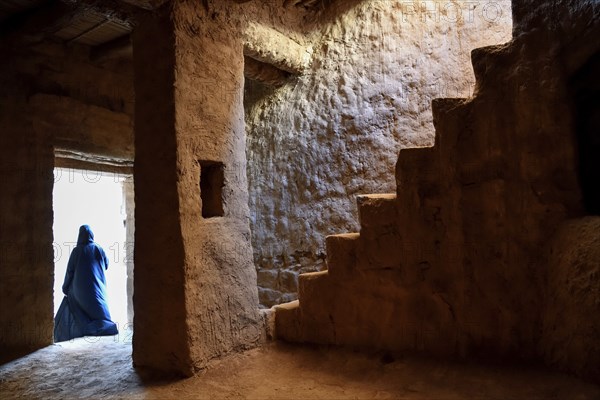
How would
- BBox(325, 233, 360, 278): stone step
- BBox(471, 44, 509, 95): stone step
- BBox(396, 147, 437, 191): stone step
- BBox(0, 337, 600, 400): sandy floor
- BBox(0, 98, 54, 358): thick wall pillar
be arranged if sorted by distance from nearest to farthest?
BBox(0, 337, 600, 400): sandy floor < BBox(471, 44, 509, 95): stone step < BBox(396, 147, 437, 191): stone step < BBox(325, 233, 360, 278): stone step < BBox(0, 98, 54, 358): thick wall pillar

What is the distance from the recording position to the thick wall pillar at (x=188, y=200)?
261 centimetres

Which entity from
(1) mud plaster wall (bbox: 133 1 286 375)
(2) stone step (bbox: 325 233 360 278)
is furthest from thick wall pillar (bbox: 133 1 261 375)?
(2) stone step (bbox: 325 233 360 278)

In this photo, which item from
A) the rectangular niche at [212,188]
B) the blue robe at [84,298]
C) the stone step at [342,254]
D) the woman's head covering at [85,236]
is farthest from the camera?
the woman's head covering at [85,236]

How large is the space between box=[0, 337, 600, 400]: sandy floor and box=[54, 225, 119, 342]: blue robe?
6.52 feet

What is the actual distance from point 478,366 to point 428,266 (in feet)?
1.90

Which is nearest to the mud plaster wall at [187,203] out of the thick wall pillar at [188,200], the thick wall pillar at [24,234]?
the thick wall pillar at [188,200]

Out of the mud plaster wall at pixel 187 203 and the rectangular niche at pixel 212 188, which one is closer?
the mud plaster wall at pixel 187 203

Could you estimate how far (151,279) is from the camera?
2.72m

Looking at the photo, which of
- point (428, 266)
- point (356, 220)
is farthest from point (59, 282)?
point (428, 266)

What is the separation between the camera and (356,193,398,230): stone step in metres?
2.63

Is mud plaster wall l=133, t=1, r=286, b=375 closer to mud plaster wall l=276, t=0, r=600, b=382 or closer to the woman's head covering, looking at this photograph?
mud plaster wall l=276, t=0, r=600, b=382

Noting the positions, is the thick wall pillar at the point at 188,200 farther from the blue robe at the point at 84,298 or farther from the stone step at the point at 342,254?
the blue robe at the point at 84,298

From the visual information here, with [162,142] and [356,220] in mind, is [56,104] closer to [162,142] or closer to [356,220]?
[162,142]

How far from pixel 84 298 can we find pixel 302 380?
403 centimetres
